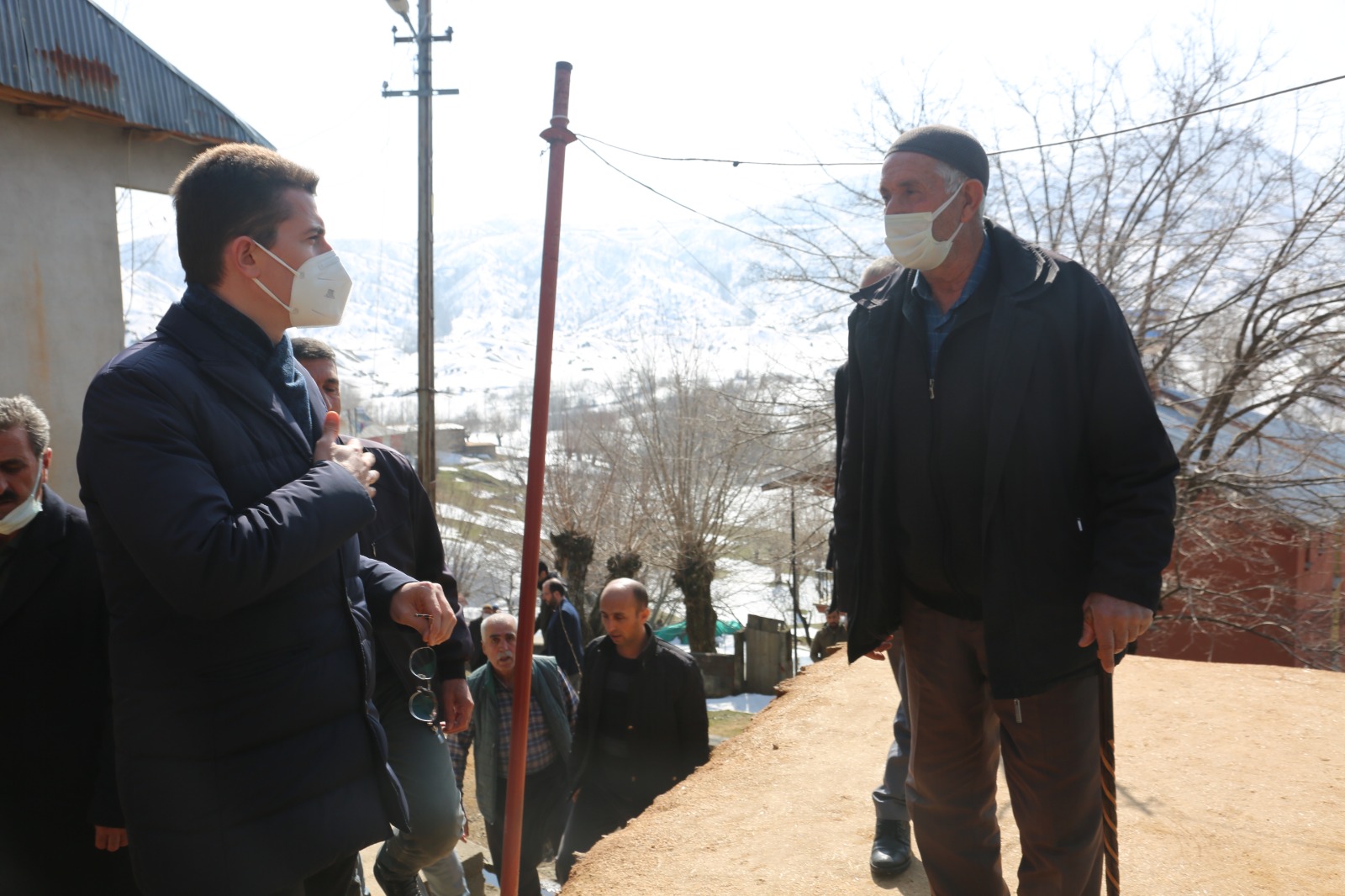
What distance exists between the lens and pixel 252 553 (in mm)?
1679

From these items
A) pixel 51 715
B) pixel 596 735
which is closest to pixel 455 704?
pixel 51 715

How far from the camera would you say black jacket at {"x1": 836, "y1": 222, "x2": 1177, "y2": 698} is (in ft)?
7.65

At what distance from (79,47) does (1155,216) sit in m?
12.4

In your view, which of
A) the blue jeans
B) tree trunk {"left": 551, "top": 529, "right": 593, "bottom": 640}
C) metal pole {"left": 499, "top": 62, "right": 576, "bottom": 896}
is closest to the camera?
metal pole {"left": 499, "top": 62, "right": 576, "bottom": 896}

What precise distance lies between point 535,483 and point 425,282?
10.8 m

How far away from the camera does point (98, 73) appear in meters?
8.12

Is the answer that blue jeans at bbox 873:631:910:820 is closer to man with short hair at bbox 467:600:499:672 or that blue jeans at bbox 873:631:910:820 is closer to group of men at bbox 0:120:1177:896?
group of men at bbox 0:120:1177:896

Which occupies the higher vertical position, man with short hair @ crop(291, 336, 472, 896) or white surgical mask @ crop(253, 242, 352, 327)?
white surgical mask @ crop(253, 242, 352, 327)

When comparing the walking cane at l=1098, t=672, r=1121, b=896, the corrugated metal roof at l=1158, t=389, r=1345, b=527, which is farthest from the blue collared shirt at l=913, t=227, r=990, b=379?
the corrugated metal roof at l=1158, t=389, r=1345, b=527

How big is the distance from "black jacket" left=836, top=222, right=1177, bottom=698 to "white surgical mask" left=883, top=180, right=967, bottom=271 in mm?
234

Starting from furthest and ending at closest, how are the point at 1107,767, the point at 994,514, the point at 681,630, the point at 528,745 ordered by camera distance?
the point at 681,630, the point at 528,745, the point at 1107,767, the point at 994,514

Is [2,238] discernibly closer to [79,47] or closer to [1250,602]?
[79,47]

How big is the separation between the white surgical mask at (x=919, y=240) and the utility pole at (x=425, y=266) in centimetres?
1068

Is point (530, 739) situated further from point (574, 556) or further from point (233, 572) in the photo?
point (574, 556)
